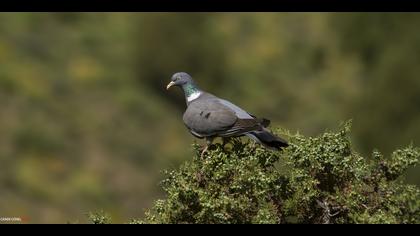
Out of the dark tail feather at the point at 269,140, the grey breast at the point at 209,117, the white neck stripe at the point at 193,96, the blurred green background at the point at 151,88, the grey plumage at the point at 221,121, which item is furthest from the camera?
the blurred green background at the point at 151,88

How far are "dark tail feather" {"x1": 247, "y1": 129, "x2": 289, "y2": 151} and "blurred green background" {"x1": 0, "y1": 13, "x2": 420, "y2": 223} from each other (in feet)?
54.3

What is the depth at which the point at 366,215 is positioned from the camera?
652 cm

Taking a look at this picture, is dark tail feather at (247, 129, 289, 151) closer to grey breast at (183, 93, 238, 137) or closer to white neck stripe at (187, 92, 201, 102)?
grey breast at (183, 93, 238, 137)

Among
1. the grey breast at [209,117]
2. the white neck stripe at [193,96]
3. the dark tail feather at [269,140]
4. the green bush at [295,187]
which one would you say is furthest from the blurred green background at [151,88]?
the green bush at [295,187]

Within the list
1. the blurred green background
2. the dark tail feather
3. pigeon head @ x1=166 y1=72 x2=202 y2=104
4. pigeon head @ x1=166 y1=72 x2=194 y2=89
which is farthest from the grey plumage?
the blurred green background

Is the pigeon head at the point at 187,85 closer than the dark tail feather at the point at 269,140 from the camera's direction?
No

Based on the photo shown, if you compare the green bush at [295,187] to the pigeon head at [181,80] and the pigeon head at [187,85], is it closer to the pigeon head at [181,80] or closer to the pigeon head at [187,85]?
the pigeon head at [187,85]

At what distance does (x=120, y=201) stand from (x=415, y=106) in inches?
501

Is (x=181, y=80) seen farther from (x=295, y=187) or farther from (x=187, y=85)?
(x=295, y=187)

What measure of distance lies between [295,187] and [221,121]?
1.89 meters

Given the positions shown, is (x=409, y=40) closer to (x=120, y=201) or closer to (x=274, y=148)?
(x=120, y=201)

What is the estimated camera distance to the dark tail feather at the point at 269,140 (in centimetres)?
781
